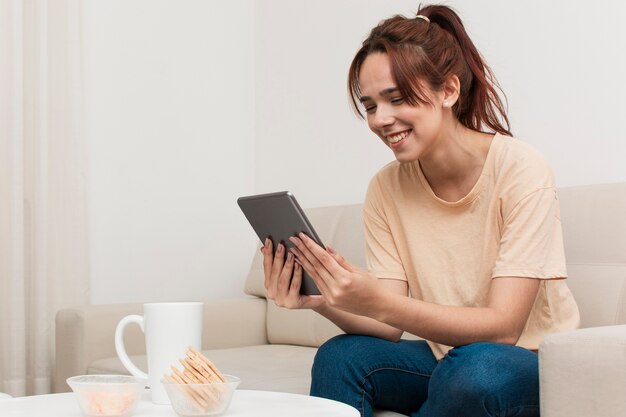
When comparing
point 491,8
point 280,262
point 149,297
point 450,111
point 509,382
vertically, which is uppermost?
point 491,8

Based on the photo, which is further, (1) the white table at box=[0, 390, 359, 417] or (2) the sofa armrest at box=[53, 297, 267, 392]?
(2) the sofa armrest at box=[53, 297, 267, 392]

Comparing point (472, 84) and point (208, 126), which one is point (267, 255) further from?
point (208, 126)

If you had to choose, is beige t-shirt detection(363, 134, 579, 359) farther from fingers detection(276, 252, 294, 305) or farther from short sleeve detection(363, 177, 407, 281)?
fingers detection(276, 252, 294, 305)

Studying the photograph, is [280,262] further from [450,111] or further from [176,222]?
[176,222]

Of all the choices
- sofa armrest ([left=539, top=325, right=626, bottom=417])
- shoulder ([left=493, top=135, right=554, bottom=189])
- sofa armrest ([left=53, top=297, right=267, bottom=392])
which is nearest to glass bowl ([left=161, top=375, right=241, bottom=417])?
sofa armrest ([left=539, top=325, right=626, bottom=417])

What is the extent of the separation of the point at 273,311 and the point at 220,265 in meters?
0.68

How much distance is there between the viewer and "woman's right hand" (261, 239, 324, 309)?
1281 millimetres

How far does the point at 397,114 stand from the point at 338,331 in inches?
33.9

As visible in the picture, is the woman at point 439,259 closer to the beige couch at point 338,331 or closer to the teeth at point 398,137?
the teeth at point 398,137

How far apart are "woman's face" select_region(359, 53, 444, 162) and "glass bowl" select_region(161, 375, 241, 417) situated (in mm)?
671

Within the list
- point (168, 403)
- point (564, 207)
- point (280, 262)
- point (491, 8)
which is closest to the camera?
point (168, 403)

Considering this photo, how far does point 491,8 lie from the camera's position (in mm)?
2252

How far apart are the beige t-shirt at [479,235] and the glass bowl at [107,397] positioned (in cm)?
66

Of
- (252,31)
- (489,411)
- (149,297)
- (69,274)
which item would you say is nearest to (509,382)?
(489,411)
